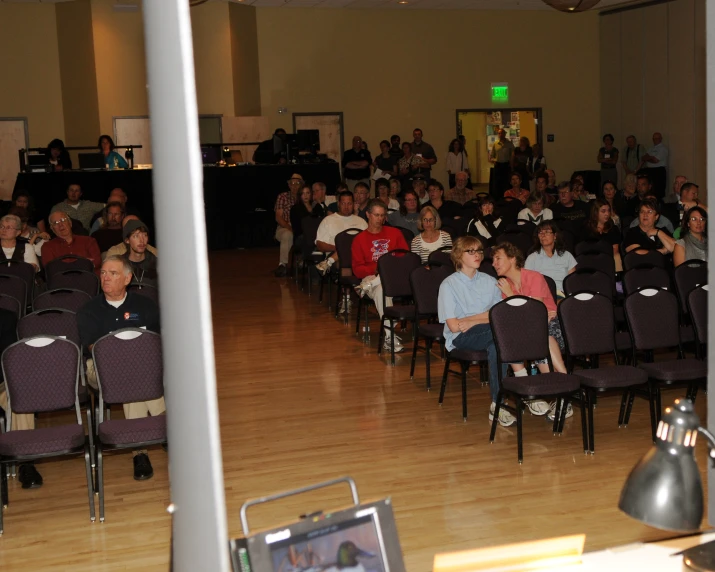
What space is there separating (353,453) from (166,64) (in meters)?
4.19

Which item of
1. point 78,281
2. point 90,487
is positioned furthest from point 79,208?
point 90,487

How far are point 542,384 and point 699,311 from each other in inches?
60.7

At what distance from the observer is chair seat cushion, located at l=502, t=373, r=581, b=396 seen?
5801 mm

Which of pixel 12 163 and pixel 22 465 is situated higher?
pixel 12 163

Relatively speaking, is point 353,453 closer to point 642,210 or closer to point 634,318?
point 634,318

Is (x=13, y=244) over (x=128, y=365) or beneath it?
over

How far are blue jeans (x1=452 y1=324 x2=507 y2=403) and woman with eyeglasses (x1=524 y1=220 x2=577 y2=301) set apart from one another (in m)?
1.65

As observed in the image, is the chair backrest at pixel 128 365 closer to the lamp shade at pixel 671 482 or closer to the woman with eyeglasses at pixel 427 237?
the lamp shade at pixel 671 482

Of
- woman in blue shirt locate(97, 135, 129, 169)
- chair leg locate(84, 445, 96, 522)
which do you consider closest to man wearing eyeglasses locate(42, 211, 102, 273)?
chair leg locate(84, 445, 96, 522)

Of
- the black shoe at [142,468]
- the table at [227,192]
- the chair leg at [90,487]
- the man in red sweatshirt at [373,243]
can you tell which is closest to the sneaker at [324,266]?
the man in red sweatshirt at [373,243]

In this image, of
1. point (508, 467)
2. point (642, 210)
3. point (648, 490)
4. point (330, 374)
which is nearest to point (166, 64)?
point (648, 490)

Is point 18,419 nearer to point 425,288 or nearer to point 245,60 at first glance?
point 425,288

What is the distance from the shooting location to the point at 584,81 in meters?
21.5

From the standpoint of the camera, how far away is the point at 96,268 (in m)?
9.12
